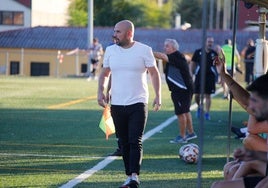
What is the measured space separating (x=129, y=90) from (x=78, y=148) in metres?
3.88

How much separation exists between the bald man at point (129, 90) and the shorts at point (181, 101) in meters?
4.92

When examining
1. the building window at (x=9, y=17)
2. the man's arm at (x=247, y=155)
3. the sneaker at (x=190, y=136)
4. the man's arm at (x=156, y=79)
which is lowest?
the sneaker at (x=190, y=136)

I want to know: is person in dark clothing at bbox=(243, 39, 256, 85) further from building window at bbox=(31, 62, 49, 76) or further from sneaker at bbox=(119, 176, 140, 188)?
sneaker at bbox=(119, 176, 140, 188)

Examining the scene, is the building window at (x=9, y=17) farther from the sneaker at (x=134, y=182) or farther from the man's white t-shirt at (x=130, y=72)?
the sneaker at (x=134, y=182)

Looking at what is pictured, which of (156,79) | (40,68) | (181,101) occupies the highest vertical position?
(156,79)

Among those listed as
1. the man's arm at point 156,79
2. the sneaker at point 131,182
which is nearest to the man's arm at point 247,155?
the sneaker at point 131,182

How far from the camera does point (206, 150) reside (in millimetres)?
14109

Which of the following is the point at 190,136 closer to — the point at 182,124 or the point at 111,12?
the point at 182,124

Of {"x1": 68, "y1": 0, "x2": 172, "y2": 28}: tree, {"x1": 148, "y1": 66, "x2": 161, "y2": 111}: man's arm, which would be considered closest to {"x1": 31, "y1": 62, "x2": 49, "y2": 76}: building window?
{"x1": 68, "y1": 0, "x2": 172, "y2": 28}: tree

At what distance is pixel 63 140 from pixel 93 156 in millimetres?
2162

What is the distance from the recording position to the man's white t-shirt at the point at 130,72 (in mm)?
10258

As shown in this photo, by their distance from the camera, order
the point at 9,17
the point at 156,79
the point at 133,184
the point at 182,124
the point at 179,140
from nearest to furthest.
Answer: the point at 133,184
the point at 156,79
the point at 179,140
the point at 182,124
the point at 9,17

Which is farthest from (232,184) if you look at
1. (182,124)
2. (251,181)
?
(182,124)

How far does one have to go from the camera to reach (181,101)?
15.4m
